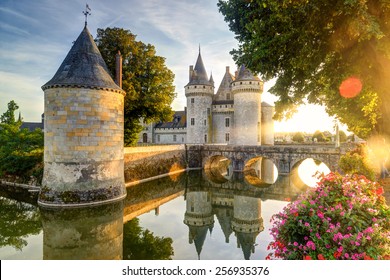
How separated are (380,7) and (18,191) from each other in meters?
17.2

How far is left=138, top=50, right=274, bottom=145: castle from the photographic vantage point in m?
29.9

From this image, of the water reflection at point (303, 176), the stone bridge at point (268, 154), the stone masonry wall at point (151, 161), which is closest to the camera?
the stone masonry wall at point (151, 161)

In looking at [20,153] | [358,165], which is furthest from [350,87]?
[20,153]

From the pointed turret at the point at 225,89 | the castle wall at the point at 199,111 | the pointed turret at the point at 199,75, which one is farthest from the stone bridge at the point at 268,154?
the pointed turret at the point at 225,89

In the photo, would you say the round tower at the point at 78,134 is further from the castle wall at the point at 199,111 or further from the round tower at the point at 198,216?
the castle wall at the point at 199,111

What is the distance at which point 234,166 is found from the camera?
2366 centimetres

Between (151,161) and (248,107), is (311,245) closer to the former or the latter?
(151,161)

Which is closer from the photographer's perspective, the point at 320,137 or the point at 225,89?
the point at 225,89

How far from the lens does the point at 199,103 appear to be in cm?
3300

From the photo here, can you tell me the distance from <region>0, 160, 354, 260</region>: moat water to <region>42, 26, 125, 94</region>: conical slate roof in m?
5.36

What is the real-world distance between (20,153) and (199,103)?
2120 cm

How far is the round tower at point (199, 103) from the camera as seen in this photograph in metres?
32.8

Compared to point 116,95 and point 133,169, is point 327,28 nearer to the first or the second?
point 116,95
